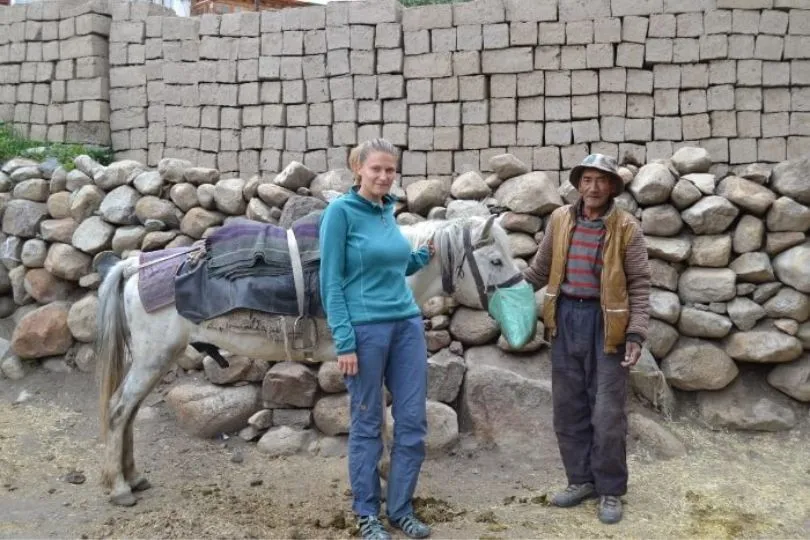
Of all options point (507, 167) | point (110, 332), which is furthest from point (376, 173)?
point (507, 167)

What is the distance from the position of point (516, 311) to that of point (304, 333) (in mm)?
1224

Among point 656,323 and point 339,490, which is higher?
point 656,323

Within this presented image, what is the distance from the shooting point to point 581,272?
3902mm

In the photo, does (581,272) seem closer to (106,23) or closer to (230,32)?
(230,32)

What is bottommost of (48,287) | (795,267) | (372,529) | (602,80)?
(372,529)

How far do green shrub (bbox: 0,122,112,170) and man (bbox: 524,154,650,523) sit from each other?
6.24 m

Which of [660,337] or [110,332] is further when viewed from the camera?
[660,337]

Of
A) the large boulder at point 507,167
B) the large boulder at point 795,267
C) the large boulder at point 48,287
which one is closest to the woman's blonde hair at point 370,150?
the large boulder at point 507,167

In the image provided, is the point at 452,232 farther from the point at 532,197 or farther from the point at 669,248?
the point at 669,248

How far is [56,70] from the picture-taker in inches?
371

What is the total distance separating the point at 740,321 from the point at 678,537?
230cm

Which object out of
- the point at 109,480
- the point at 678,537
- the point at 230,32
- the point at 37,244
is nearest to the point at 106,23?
the point at 230,32

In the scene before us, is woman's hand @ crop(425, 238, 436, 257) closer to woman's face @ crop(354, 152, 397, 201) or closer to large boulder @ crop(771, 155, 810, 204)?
woman's face @ crop(354, 152, 397, 201)

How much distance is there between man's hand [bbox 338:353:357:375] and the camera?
3.42 metres
